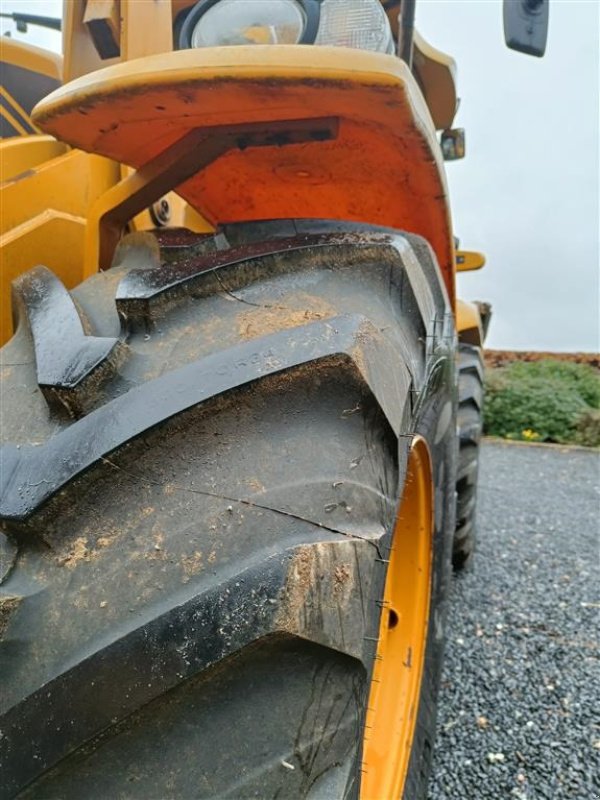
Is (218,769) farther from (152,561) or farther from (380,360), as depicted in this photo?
(380,360)

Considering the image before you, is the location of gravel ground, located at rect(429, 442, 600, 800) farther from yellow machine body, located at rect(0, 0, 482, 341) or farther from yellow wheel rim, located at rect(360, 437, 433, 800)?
yellow machine body, located at rect(0, 0, 482, 341)

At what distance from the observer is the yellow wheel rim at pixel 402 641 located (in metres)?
1.04

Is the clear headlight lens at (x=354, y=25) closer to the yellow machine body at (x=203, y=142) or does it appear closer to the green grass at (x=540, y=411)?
the yellow machine body at (x=203, y=142)

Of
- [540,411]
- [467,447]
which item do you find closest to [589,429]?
[540,411]

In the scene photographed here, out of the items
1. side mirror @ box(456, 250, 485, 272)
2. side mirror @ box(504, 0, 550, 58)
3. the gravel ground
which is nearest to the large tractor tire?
side mirror @ box(504, 0, 550, 58)

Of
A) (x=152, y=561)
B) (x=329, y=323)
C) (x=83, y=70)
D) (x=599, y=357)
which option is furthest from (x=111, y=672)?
(x=599, y=357)

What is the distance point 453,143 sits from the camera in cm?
209

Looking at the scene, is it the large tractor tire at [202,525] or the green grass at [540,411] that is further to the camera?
the green grass at [540,411]

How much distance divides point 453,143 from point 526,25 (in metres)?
1.07

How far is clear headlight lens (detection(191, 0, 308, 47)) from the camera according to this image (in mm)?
996

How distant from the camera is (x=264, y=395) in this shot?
2.20ft

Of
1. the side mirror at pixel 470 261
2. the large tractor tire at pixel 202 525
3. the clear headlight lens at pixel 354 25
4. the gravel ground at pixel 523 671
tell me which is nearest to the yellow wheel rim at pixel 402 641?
the gravel ground at pixel 523 671

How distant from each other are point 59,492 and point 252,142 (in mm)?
616

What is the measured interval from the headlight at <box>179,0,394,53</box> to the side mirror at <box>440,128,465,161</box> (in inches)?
43.6
